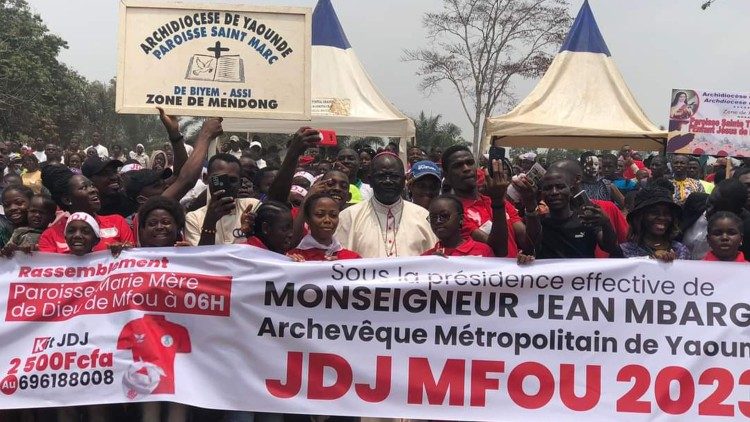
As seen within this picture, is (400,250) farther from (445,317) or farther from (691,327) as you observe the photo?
(691,327)

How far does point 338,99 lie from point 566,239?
9.22 meters

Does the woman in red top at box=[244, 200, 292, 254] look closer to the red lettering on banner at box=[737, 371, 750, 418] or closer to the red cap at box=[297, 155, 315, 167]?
the red lettering on banner at box=[737, 371, 750, 418]

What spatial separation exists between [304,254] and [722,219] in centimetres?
246

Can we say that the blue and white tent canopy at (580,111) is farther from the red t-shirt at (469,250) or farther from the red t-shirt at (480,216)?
the red t-shirt at (469,250)

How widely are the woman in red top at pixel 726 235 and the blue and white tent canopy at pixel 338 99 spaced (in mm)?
8666

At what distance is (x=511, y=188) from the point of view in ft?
21.8

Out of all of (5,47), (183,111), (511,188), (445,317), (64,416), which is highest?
(5,47)

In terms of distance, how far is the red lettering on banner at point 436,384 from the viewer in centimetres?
480

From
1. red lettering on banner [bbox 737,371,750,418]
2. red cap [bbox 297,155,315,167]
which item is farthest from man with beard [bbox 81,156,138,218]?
red cap [bbox 297,155,315,167]

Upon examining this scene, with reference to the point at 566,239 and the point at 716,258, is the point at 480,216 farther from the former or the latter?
the point at 716,258

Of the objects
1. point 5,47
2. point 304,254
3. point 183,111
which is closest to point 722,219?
point 304,254

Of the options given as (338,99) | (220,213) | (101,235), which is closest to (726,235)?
(220,213)

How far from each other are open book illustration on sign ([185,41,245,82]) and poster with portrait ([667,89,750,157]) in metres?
4.99

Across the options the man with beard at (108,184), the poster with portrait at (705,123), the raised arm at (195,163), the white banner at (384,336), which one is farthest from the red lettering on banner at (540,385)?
the poster with portrait at (705,123)
